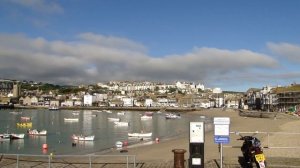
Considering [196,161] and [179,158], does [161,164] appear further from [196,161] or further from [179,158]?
[196,161]

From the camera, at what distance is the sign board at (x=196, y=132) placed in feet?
44.8

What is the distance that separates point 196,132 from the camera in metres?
13.8

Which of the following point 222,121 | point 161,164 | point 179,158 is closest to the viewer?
point 179,158

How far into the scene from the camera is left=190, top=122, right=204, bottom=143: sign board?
13656mm

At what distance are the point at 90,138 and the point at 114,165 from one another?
35.3m

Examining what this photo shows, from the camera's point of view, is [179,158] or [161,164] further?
[161,164]

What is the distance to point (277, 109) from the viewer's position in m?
158

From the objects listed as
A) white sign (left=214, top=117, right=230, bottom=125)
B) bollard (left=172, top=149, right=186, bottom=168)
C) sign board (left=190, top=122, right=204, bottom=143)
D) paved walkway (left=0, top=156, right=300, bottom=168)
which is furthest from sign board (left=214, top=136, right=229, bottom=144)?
paved walkway (left=0, top=156, right=300, bottom=168)

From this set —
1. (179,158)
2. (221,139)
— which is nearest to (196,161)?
(179,158)

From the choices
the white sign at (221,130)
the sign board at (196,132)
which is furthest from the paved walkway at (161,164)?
the sign board at (196,132)

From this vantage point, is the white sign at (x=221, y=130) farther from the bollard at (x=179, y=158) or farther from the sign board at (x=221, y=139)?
the bollard at (x=179, y=158)

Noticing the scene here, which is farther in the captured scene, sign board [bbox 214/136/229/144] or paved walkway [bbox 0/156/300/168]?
paved walkway [bbox 0/156/300/168]

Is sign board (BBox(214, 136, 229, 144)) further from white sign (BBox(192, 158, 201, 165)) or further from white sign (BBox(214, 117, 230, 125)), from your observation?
white sign (BBox(192, 158, 201, 165))

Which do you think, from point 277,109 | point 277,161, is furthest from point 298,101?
point 277,161
